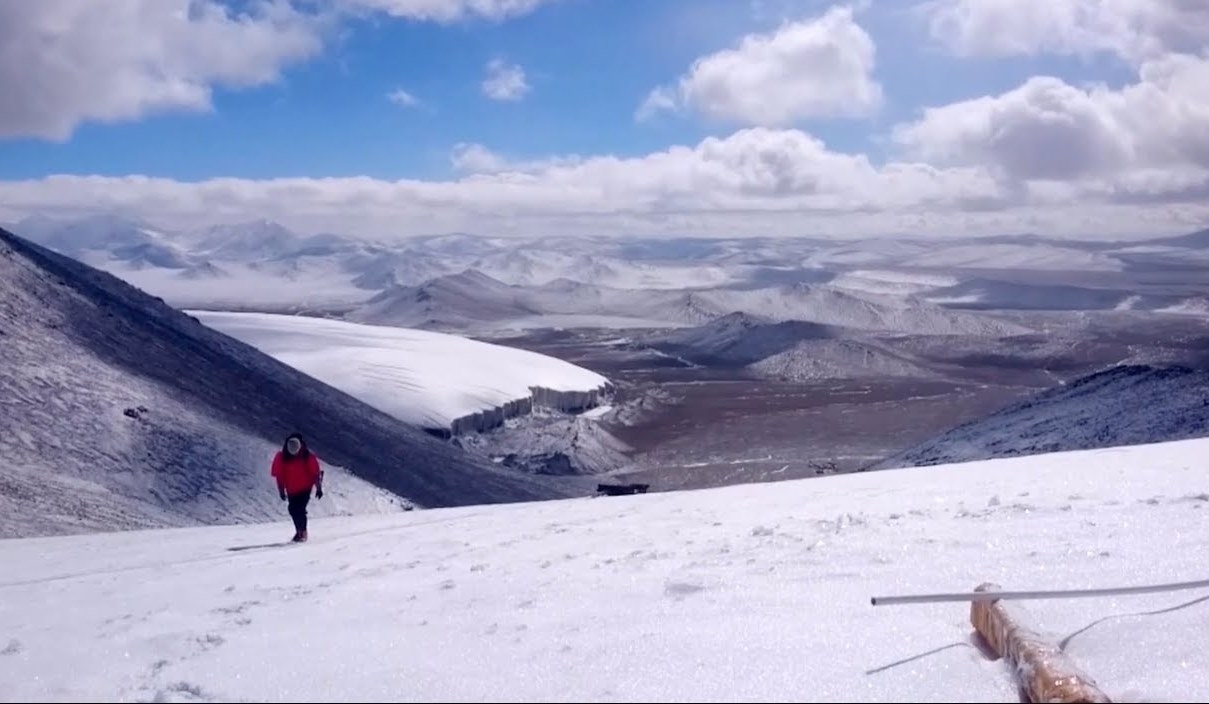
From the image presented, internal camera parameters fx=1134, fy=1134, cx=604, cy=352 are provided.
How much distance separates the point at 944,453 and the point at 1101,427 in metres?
3.08

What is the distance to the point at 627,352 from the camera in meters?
79.8

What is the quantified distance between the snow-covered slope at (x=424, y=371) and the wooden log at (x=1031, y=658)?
30.5 metres

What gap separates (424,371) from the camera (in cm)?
4106

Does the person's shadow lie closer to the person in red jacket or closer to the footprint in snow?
the person in red jacket

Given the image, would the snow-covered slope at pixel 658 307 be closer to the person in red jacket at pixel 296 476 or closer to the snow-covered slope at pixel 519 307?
the snow-covered slope at pixel 519 307

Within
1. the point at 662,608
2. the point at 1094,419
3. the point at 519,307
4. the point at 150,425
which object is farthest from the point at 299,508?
Answer: the point at 519,307

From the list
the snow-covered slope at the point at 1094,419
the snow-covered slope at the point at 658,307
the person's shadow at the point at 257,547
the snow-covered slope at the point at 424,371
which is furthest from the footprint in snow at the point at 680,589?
the snow-covered slope at the point at 658,307

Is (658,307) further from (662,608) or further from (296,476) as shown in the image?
(662,608)

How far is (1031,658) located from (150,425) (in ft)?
54.2

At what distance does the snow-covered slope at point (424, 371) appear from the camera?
120ft

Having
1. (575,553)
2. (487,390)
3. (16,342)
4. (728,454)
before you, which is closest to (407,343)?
(487,390)

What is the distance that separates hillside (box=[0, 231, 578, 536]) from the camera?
52.5 ft

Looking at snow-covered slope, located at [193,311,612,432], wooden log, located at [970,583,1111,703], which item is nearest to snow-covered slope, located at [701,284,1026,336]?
snow-covered slope, located at [193,311,612,432]

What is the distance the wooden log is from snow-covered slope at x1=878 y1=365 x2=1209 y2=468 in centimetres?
1414
